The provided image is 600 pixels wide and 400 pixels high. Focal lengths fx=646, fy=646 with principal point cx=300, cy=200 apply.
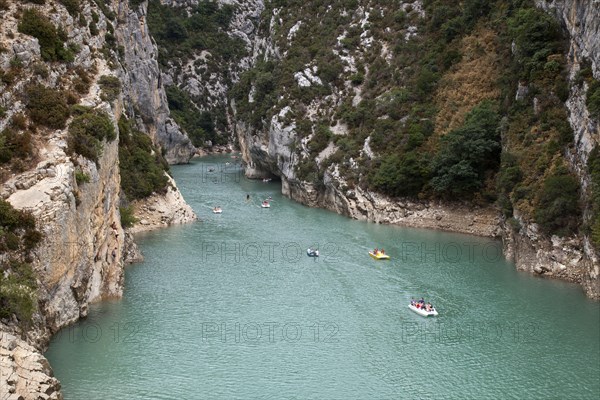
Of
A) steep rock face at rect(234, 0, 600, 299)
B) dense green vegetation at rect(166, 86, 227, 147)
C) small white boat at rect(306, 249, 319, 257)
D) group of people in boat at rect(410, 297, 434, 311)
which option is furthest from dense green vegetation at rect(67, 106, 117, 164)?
dense green vegetation at rect(166, 86, 227, 147)

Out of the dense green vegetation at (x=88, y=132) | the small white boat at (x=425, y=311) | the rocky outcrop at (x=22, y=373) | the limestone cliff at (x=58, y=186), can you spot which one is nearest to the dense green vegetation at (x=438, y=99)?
the small white boat at (x=425, y=311)

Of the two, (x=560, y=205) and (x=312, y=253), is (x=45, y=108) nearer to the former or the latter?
(x=312, y=253)

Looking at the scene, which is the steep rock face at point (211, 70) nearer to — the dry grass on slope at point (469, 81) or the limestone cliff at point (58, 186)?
the dry grass on slope at point (469, 81)

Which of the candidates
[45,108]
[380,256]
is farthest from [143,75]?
[45,108]

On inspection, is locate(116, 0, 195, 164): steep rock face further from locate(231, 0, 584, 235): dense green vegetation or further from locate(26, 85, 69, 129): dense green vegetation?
locate(26, 85, 69, 129): dense green vegetation

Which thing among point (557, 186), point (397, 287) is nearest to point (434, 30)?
point (557, 186)
